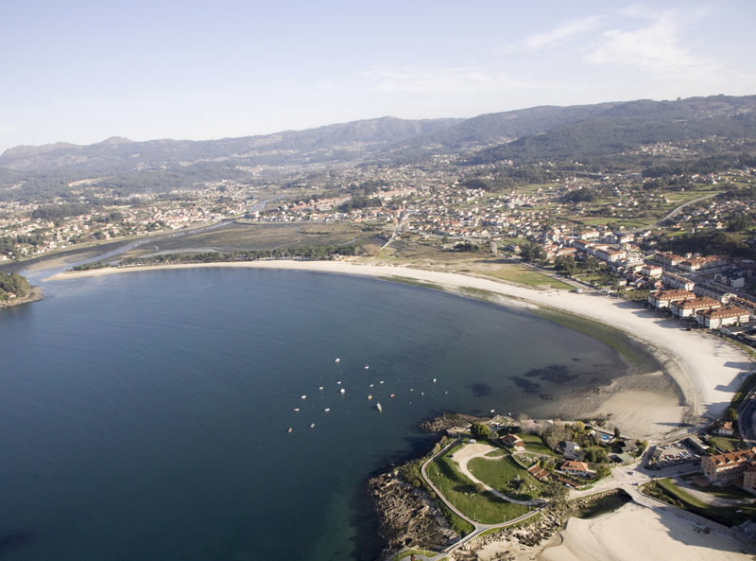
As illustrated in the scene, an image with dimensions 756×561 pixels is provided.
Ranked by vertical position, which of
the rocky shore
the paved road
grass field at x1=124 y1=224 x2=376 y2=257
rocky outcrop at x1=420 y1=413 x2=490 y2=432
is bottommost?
the rocky shore

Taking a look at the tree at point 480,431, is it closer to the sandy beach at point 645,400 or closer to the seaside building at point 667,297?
the sandy beach at point 645,400

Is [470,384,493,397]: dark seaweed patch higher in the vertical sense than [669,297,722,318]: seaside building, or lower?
lower

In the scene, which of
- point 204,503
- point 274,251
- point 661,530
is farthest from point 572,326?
point 274,251

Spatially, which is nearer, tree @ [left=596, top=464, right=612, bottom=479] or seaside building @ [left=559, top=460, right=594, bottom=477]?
tree @ [left=596, top=464, right=612, bottom=479]

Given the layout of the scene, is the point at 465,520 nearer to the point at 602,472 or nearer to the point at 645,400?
the point at 602,472

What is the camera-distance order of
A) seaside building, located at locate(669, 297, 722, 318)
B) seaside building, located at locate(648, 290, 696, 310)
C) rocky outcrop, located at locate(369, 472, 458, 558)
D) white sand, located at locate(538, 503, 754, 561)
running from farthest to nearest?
1. seaside building, located at locate(648, 290, 696, 310)
2. seaside building, located at locate(669, 297, 722, 318)
3. rocky outcrop, located at locate(369, 472, 458, 558)
4. white sand, located at locate(538, 503, 754, 561)

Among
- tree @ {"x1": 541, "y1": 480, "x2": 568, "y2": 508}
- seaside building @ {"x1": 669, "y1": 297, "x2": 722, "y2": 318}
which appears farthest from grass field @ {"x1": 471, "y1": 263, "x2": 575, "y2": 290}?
tree @ {"x1": 541, "y1": 480, "x2": 568, "y2": 508}

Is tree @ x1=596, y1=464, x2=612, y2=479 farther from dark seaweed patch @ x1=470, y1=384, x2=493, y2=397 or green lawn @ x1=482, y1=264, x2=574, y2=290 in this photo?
green lawn @ x1=482, y1=264, x2=574, y2=290

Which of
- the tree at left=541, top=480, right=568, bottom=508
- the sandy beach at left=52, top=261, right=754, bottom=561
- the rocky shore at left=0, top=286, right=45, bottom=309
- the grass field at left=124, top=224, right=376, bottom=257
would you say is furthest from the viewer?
the grass field at left=124, top=224, right=376, bottom=257
